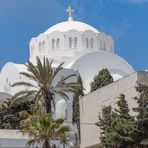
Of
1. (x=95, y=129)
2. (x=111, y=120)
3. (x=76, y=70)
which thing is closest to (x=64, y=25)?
(x=76, y=70)

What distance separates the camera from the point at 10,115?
56.6m

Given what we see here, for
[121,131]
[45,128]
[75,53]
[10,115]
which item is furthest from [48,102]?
[75,53]

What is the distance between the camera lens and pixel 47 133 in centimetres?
3356

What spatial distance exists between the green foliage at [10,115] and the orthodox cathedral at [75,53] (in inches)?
363

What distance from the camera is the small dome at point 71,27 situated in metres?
73.0

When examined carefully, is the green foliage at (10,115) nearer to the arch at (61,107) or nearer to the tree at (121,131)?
the arch at (61,107)

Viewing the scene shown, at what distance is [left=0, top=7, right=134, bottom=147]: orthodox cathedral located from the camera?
68.6 meters

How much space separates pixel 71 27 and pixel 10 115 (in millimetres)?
19944

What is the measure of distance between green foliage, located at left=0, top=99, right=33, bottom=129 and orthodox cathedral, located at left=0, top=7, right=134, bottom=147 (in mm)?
9211

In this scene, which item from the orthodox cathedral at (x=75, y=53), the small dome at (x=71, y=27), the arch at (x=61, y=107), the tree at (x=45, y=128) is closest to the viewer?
the tree at (x=45, y=128)

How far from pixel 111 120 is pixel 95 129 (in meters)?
9.68

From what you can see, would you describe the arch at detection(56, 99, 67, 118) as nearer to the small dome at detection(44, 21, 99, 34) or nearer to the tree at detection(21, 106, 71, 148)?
the small dome at detection(44, 21, 99, 34)

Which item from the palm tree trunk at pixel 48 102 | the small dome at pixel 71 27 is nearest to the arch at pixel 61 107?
the small dome at pixel 71 27

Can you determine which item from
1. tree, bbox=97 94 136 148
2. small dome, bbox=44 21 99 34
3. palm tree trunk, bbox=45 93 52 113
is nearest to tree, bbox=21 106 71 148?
tree, bbox=97 94 136 148
